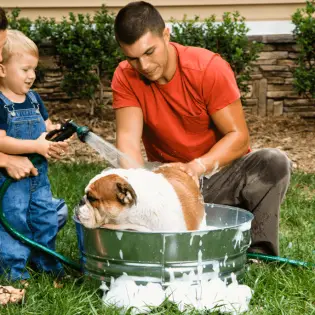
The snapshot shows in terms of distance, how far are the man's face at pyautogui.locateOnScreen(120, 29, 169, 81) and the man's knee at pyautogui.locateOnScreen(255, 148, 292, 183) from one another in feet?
2.62

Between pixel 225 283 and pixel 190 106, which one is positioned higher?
pixel 190 106

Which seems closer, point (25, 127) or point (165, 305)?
point (165, 305)

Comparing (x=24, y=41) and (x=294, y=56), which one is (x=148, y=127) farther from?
(x=294, y=56)

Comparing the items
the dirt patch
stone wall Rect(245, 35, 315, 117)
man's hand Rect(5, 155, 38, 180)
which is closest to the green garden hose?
man's hand Rect(5, 155, 38, 180)

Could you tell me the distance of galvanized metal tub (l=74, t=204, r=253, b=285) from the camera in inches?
124

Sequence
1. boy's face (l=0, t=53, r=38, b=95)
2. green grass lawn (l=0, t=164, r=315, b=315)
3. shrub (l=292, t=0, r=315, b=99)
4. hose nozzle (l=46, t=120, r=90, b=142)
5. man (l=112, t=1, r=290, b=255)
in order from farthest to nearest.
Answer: shrub (l=292, t=0, r=315, b=99) < man (l=112, t=1, r=290, b=255) < boy's face (l=0, t=53, r=38, b=95) < hose nozzle (l=46, t=120, r=90, b=142) < green grass lawn (l=0, t=164, r=315, b=315)

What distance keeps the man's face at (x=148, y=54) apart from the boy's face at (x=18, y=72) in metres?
0.55

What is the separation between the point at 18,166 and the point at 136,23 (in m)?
1.02

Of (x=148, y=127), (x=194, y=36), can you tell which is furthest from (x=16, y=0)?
(x=148, y=127)

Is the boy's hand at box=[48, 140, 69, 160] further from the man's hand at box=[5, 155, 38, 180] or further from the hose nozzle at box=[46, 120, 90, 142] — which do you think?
the man's hand at box=[5, 155, 38, 180]

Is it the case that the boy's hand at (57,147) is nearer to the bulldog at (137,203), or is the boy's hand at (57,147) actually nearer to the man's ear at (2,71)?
the bulldog at (137,203)

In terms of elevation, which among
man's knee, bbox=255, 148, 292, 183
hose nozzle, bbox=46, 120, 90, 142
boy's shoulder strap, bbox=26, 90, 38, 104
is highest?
boy's shoulder strap, bbox=26, 90, 38, 104

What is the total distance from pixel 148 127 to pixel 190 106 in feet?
1.05

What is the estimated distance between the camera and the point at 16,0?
7.92 metres
